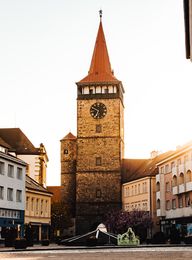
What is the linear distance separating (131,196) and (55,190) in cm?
3327

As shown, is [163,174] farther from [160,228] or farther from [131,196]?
[131,196]

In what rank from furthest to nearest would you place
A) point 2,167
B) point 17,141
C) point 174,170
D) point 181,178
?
point 17,141, point 174,170, point 181,178, point 2,167

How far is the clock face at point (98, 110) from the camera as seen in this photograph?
10012 centimetres

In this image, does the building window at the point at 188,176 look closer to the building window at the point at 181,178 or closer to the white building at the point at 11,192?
the building window at the point at 181,178

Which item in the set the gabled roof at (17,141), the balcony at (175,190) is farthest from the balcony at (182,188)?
the gabled roof at (17,141)

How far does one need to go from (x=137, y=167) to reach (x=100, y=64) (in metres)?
18.2

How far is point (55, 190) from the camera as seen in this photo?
12644cm

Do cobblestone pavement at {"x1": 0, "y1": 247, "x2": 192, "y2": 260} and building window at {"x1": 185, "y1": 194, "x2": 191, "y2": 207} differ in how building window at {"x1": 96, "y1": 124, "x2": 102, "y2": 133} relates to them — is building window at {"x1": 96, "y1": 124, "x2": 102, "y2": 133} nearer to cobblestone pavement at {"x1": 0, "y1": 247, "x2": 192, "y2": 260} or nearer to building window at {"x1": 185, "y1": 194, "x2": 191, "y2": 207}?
building window at {"x1": 185, "y1": 194, "x2": 191, "y2": 207}

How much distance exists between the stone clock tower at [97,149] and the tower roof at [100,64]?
590 millimetres

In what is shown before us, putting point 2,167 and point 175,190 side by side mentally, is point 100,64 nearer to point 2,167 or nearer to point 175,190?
point 175,190

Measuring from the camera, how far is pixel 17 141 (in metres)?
89.1

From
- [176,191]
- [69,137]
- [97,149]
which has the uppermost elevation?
[69,137]

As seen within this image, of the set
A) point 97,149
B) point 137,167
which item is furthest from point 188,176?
point 137,167

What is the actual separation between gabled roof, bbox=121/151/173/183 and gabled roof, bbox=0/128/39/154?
17138 mm
